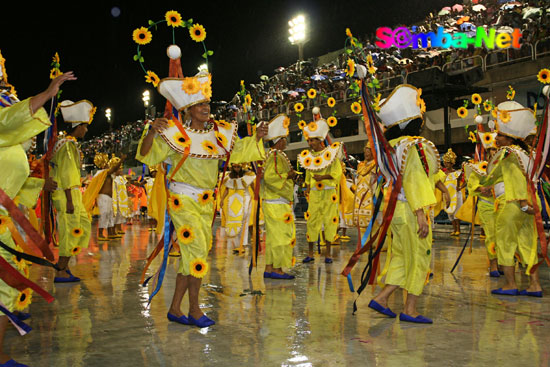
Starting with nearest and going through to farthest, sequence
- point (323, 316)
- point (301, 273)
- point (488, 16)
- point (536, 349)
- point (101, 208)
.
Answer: point (536, 349) → point (323, 316) → point (301, 273) → point (101, 208) → point (488, 16)

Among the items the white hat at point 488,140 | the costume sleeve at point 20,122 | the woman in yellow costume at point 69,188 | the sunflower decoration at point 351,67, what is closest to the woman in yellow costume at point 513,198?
the white hat at point 488,140

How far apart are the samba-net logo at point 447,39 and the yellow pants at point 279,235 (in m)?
13.9

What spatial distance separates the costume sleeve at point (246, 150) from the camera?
5.43 metres

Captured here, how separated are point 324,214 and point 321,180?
0.55 m

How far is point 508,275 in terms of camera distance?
6.25 metres

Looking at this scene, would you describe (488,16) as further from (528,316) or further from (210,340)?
(210,340)

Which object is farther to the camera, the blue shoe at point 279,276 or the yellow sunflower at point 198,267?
the blue shoe at point 279,276

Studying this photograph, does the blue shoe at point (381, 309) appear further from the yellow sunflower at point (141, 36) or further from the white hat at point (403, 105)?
the yellow sunflower at point (141, 36)

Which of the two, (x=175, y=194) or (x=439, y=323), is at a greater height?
(x=175, y=194)

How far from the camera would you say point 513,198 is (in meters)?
6.04

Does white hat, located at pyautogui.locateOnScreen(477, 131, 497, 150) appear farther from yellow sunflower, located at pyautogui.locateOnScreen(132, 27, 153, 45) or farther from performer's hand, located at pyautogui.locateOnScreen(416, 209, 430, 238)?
yellow sunflower, located at pyautogui.locateOnScreen(132, 27, 153, 45)

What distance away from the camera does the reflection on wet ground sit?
394 cm

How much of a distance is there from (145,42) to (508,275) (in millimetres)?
4382

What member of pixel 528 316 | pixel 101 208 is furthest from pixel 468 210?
pixel 101 208
